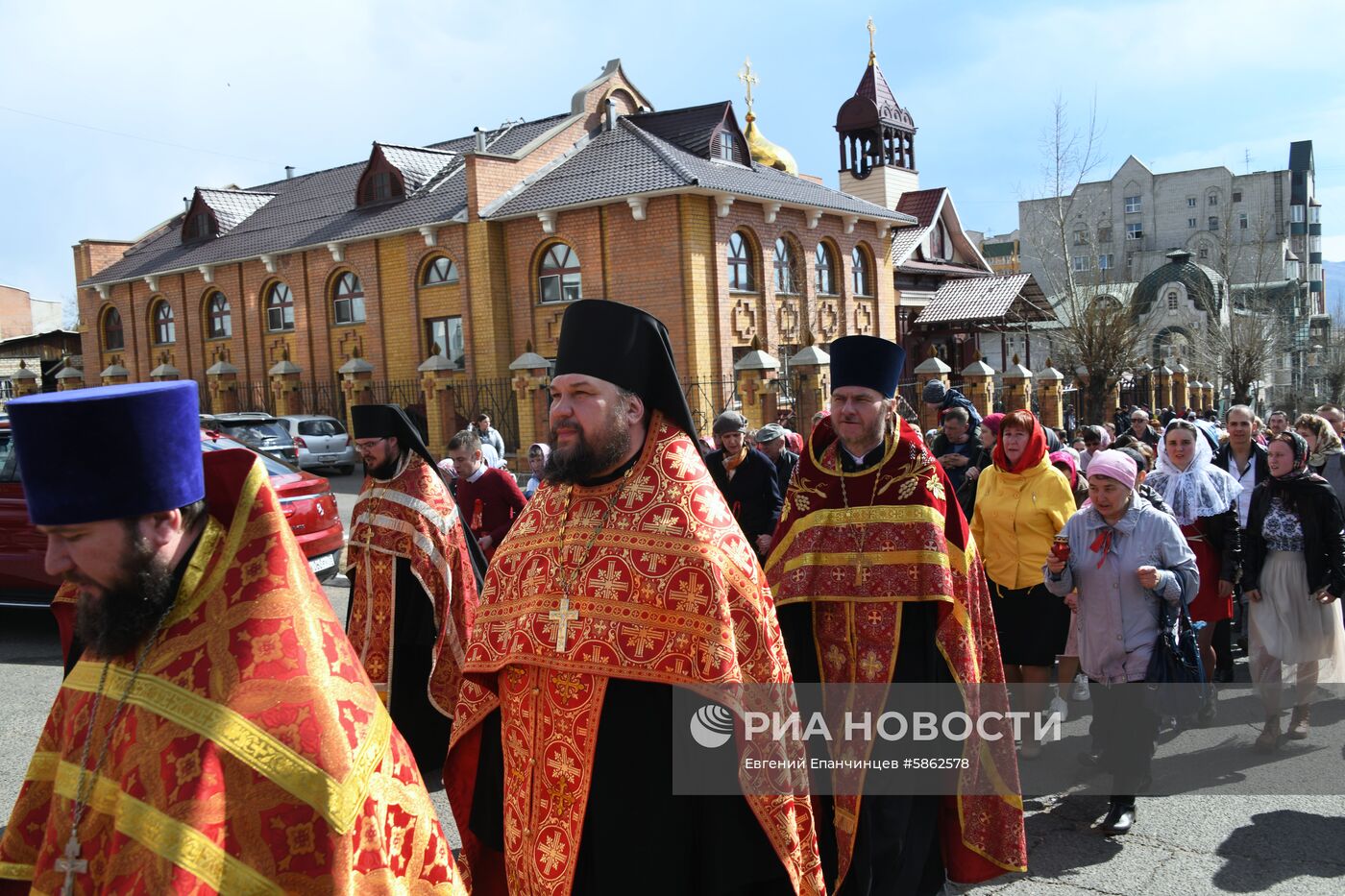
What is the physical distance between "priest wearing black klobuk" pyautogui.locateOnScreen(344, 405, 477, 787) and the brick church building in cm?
1733

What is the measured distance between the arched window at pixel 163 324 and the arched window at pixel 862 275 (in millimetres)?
22355

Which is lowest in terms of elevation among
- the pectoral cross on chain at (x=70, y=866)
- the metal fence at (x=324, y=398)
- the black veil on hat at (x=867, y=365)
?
the pectoral cross on chain at (x=70, y=866)

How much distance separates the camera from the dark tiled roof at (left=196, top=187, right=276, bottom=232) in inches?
1403

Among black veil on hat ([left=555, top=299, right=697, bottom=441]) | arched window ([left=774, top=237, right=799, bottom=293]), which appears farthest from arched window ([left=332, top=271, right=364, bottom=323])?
black veil on hat ([left=555, top=299, right=697, bottom=441])

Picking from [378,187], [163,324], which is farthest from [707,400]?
[163,324]

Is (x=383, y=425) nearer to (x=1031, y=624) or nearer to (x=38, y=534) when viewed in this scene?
(x=1031, y=624)

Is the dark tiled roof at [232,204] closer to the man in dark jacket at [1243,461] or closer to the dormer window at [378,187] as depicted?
the dormer window at [378,187]

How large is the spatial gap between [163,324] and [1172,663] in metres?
37.0

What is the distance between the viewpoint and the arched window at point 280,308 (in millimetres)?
32188

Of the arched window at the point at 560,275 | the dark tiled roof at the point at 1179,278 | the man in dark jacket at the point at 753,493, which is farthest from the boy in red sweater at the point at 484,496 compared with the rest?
the dark tiled roof at the point at 1179,278

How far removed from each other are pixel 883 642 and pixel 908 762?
1.64 ft

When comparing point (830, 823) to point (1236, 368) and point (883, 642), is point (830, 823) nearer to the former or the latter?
point (883, 642)

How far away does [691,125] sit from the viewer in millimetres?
28281

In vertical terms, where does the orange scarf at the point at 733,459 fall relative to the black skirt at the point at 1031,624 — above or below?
above
